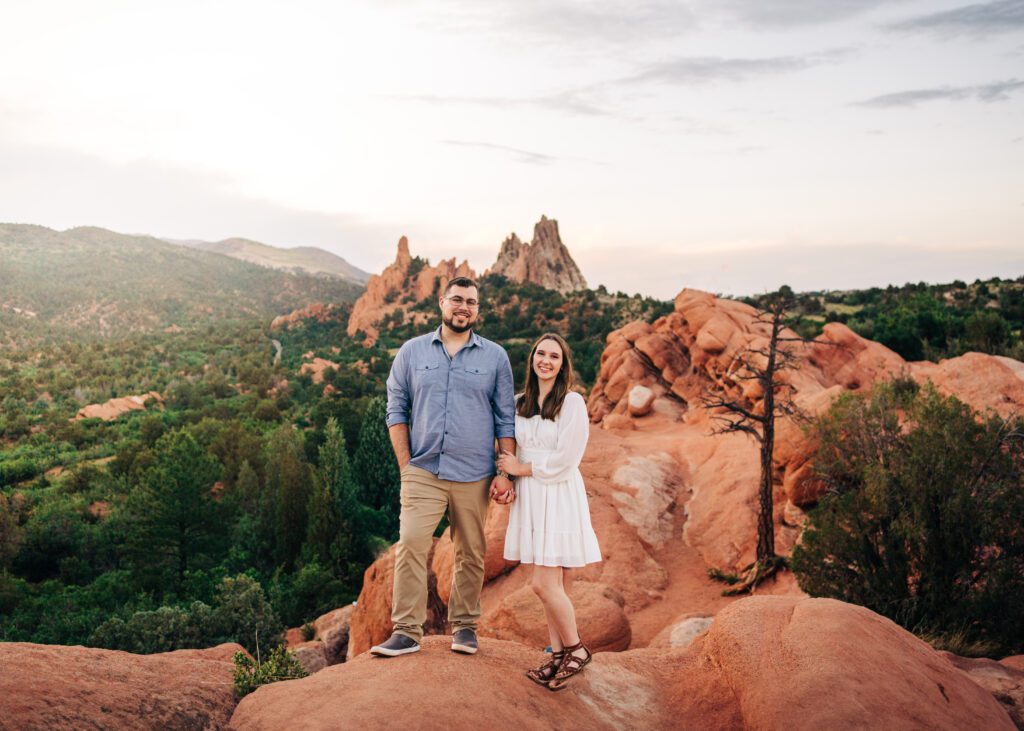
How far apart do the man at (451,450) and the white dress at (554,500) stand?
21 centimetres

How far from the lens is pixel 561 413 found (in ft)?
17.3

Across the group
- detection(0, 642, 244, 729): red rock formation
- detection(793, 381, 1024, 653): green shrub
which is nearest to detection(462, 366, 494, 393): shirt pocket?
detection(0, 642, 244, 729): red rock formation

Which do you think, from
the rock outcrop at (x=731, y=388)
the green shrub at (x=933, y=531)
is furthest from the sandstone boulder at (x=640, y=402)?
the green shrub at (x=933, y=531)

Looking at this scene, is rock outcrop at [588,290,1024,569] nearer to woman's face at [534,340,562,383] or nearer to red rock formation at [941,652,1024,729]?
red rock formation at [941,652,1024,729]

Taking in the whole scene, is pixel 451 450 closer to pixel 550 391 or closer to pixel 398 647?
pixel 550 391

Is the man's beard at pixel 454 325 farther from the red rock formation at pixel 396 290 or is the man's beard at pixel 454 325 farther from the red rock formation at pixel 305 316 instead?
the red rock formation at pixel 305 316

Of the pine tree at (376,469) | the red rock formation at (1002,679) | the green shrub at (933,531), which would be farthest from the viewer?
the pine tree at (376,469)

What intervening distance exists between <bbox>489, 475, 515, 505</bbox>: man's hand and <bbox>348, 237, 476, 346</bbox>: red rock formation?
274 ft

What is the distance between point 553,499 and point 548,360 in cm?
113

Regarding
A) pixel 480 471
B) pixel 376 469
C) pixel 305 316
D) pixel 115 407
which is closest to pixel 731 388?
pixel 376 469

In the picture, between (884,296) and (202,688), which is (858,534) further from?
(884,296)

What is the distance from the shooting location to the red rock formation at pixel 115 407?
169 ft

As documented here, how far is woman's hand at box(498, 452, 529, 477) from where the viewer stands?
17.2ft

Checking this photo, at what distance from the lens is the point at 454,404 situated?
5.34 metres
